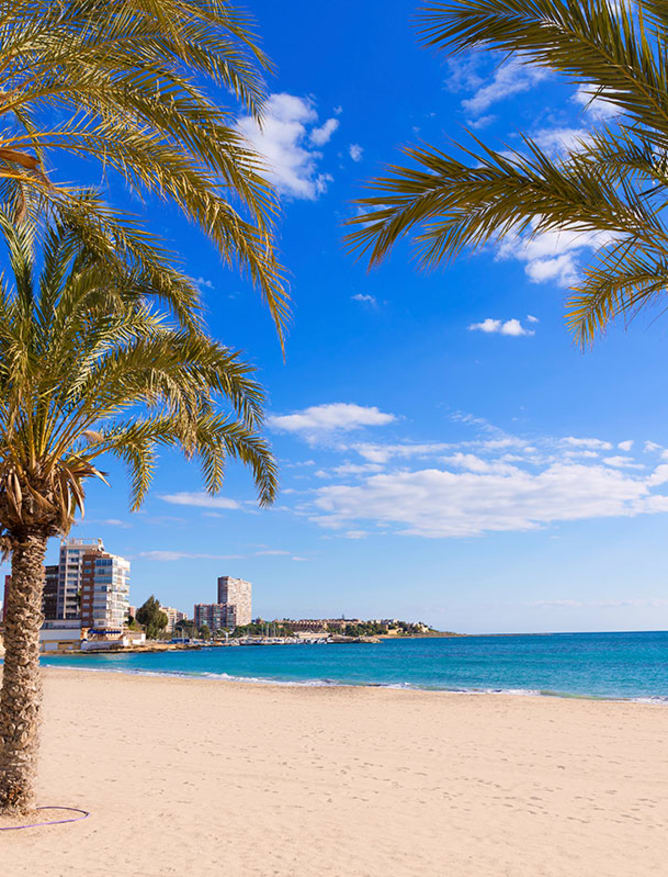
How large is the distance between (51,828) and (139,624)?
132 meters

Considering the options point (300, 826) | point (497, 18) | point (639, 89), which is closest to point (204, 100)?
A: point (497, 18)

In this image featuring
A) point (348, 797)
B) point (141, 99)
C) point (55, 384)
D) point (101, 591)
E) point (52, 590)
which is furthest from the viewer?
point (52, 590)

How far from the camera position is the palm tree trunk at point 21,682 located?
6656 mm

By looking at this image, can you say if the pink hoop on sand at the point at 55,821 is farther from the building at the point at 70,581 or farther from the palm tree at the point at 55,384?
the building at the point at 70,581

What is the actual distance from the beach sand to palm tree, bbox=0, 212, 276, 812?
1.49 m

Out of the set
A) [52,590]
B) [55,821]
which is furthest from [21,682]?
[52,590]

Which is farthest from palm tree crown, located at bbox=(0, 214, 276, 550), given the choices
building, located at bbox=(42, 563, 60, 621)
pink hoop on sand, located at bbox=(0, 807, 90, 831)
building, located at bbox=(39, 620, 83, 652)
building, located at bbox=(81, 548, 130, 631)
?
building, located at bbox=(42, 563, 60, 621)

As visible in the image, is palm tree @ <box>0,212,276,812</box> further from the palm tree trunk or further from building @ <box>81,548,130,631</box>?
building @ <box>81,548,130,631</box>

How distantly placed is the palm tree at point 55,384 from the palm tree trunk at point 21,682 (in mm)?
10

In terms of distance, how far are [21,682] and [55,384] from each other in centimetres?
298

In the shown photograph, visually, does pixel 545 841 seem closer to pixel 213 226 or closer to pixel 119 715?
pixel 213 226

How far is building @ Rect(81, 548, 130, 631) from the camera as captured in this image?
114 m

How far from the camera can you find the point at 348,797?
858cm

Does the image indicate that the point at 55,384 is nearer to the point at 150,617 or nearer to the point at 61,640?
the point at 61,640
